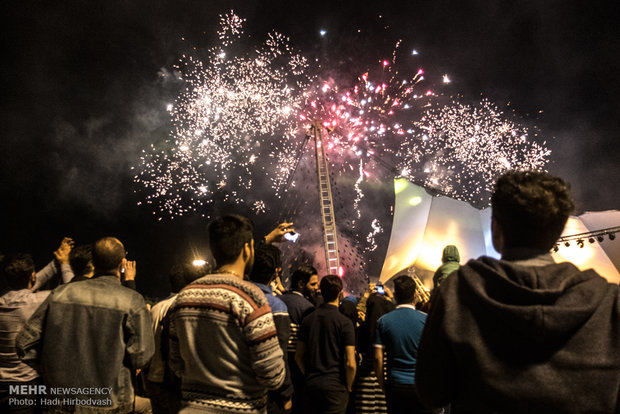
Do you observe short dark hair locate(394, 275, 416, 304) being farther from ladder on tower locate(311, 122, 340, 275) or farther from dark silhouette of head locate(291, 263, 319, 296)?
ladder on tower locate(311, 122, 340, 275)

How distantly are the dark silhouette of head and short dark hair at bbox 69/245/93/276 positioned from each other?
1.99 m

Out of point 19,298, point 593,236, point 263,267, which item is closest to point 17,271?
point 19,298

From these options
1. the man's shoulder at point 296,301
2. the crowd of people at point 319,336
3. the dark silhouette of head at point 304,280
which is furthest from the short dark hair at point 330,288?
the dark silhouette of head at point 304,280

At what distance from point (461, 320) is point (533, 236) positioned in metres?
0.44

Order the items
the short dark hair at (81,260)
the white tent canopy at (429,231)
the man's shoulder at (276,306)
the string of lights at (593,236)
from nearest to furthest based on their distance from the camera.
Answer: the man's shoulder at (276,306), the short dark hair at (81,260), the string of lights at (593,236), the white tent canopy at (429,231)

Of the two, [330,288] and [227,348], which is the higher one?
[330,288]

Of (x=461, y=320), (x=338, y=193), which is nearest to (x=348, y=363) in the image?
(x=461, y=320)

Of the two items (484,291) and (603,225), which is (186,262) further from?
(603,225)

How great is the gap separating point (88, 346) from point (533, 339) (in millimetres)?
2644

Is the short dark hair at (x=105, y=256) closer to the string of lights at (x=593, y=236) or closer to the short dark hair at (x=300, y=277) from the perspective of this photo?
the short dark hair at (x=300, y=277)

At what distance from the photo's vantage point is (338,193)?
19141 millimetres

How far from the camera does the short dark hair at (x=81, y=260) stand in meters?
2.97

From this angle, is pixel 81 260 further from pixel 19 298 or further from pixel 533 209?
pixel 533 209

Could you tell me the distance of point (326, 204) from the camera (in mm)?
19125
